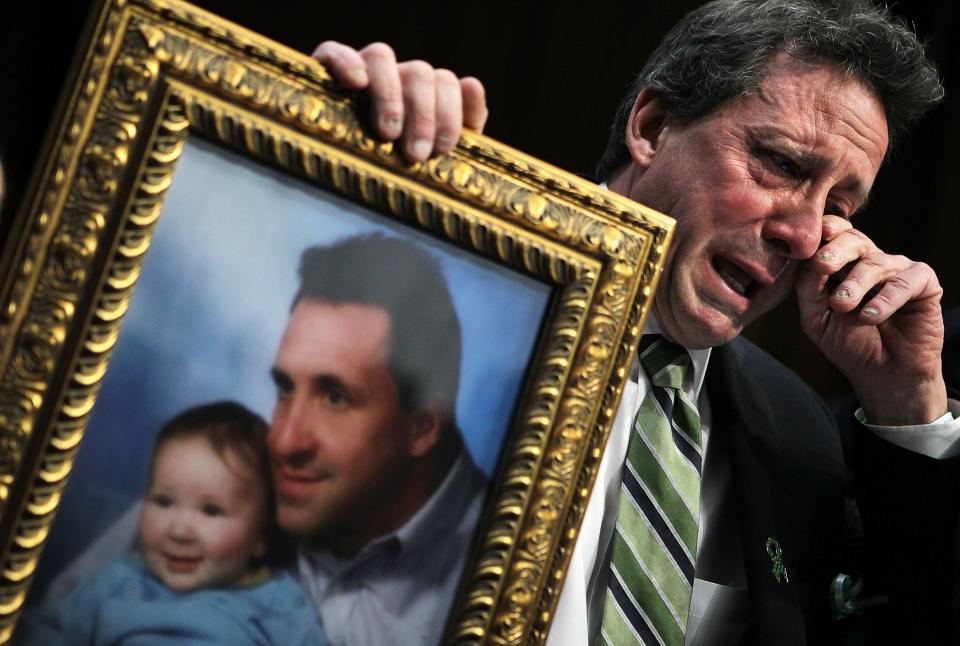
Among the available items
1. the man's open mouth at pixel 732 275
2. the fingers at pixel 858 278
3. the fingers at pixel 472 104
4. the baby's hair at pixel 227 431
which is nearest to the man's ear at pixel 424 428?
the baby's hair at pixel 227 431

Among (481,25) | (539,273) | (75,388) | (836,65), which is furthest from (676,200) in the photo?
(481,25)

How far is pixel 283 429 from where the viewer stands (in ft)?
2.59

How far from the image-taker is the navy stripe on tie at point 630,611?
1.16 m

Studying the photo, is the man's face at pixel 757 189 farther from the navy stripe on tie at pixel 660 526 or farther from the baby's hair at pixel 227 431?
the baby's hair at pixel 227 431

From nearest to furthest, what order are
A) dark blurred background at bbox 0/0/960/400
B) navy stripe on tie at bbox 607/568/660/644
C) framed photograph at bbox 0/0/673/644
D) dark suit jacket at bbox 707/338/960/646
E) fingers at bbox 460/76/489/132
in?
framed photograph at bbox 0/0/673/644 → fingers at bbox 460/76/489/132 → navy stripe on tie at bbox 607/568/660/644 → dark suit jacket at bbox 707/338/960/646 → dark blurred background at bbox 0/0/960/400

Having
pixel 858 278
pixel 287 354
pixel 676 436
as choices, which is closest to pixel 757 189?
pixel 858 278

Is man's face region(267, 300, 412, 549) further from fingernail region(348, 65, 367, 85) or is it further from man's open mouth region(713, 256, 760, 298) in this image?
man's open mouth region(713, 256, 760, 298)

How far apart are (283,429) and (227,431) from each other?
0.13 feet

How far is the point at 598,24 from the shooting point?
2.20m

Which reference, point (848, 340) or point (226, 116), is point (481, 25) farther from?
point (226, 116)

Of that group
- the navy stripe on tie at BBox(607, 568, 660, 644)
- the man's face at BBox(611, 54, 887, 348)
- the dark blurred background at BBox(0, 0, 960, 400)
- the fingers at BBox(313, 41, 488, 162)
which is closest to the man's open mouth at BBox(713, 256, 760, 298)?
the man's face at BBox(611, 54, 887, 348)

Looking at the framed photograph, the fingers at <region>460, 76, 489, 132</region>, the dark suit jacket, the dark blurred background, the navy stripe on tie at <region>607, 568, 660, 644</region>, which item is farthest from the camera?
the dark blurred background

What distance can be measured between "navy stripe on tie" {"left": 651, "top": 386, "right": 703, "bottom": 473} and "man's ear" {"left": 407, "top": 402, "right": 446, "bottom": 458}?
49cm

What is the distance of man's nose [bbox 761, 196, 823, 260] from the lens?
1.22 meters
